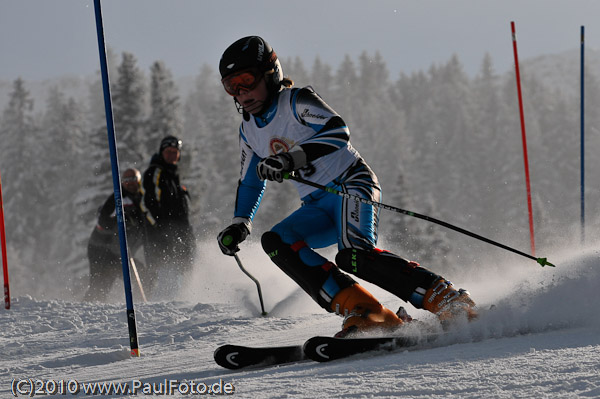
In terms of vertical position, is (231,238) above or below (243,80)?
below

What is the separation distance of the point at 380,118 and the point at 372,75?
17.6m

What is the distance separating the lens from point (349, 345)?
→ 2.87 metres

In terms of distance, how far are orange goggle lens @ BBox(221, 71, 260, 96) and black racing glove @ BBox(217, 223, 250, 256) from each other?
2.77ft

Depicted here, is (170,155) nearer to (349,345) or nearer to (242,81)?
(242,81)

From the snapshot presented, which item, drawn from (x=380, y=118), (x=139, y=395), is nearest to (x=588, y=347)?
(x=139, y=395)

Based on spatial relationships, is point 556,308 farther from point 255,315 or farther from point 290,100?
point 255,315

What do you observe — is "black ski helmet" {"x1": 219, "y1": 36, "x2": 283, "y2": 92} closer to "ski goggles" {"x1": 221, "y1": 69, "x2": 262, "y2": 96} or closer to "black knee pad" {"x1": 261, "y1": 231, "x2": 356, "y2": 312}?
"ski goggles" {"x1": 221, "y1": 69, "x2": 262, "y2": 96}

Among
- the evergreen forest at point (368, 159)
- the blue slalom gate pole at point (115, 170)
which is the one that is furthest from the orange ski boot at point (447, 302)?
the evergreen forest at point (368, 159)

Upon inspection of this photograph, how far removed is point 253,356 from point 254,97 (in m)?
1.59

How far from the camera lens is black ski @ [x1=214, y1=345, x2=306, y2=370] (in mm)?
2844

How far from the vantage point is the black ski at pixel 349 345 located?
9.17ft

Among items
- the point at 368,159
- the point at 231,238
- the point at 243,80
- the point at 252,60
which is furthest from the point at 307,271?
the point at 368,159

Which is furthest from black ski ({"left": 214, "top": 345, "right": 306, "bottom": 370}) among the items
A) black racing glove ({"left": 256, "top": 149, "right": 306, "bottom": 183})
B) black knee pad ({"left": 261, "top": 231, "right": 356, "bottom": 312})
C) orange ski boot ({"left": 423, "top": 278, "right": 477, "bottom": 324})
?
black racing glove ({"left": 256, "top": 149, "right": 306, "bottom": 183})

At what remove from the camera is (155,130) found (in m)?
30.8
